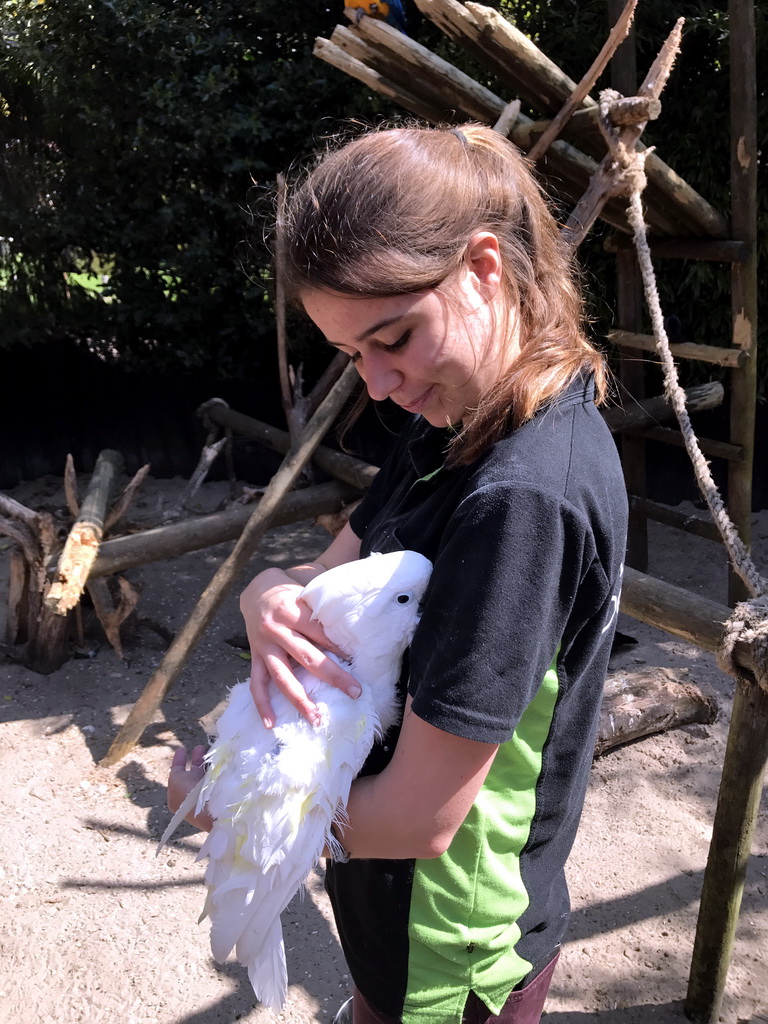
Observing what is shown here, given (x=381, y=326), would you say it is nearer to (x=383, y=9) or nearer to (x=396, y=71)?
(x=396, y=71)

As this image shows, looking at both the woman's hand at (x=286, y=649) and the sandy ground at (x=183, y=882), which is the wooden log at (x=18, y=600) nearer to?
the sandy ground at (x=183, y=882)

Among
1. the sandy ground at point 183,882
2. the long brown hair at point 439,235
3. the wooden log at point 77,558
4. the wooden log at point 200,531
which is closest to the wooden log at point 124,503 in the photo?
the wooden log at point 77,558

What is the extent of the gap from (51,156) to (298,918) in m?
4.82

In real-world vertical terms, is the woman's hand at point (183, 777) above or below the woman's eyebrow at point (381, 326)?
below

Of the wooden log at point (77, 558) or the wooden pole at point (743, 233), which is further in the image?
the wooden pole at point (743, 233)

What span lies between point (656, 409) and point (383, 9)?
2.17 m

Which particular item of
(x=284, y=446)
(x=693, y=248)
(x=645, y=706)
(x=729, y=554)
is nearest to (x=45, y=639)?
(x=284, y=446)

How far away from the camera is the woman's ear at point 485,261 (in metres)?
0.82

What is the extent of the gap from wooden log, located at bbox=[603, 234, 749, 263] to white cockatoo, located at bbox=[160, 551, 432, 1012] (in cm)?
325

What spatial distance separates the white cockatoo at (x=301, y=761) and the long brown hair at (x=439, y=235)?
0.18 meters

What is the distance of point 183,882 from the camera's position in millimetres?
2492

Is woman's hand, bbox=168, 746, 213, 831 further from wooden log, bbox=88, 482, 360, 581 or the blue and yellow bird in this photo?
the blue and yellow bird

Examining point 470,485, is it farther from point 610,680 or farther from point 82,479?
point 82,479

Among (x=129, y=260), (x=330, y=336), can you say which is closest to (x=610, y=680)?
(x=330, y=336)
